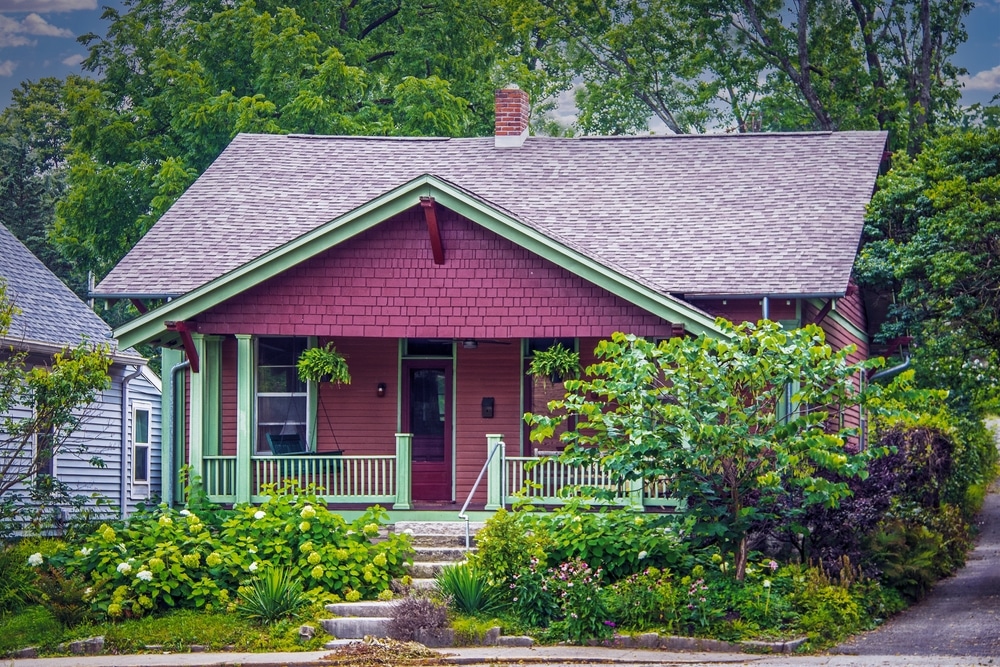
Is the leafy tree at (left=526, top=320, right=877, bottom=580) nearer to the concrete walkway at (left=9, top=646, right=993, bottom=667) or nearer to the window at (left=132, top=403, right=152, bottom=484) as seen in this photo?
the concrete walkway at (left=9, top=646, right=993, bottom=667)

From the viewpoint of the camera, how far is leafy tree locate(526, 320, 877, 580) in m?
14.1

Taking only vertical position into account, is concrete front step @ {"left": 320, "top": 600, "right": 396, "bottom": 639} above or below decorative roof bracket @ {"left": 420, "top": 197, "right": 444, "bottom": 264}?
below

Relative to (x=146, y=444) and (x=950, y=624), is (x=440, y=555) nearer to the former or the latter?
(x=950, y=624)

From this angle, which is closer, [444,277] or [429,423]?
[444,277]

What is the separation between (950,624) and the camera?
46.5 ft

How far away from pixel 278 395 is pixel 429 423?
233 cm

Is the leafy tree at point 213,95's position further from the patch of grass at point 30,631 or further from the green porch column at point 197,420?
the patch of grass at point 30,631

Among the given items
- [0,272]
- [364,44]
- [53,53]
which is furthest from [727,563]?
[53,53]

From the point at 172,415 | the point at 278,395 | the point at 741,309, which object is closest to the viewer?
the point at 741,309

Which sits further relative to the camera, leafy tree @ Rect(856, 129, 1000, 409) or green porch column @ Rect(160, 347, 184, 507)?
green porch column @ Rect(160, 347, 184, 507)

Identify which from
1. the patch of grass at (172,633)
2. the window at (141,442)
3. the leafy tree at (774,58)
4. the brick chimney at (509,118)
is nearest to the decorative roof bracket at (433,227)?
the patch of grass at (172,633)

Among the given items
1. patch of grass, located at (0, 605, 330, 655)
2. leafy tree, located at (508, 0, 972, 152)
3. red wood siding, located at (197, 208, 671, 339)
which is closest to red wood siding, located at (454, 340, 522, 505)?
red wood siding, located at (197, 208, 671, 339)

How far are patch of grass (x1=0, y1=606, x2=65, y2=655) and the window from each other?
14330 mm

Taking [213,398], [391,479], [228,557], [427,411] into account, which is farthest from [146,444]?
[228,557]
